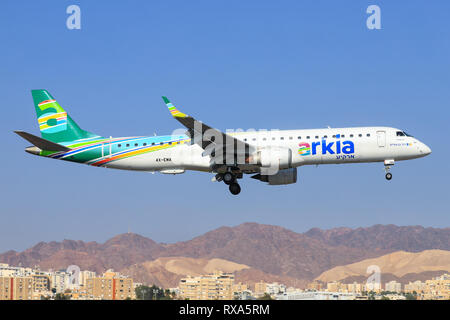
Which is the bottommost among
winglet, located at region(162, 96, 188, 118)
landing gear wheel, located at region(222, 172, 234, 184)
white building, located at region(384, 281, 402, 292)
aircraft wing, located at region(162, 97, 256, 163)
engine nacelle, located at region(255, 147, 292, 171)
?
white building, located at region(384, 281, 402, 292)

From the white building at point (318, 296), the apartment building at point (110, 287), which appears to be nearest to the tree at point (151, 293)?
the apartment building at point (110, 287)

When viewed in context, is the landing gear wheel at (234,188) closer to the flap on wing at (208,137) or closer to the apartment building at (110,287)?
the flap on wing at (208,137)

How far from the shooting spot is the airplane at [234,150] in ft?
139

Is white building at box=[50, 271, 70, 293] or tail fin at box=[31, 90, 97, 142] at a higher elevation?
tail fin at box=[31, 90, 97, 142]

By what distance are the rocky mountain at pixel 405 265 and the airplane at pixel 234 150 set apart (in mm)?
80245

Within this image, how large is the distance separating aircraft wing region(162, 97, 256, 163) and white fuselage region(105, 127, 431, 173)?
109 cm

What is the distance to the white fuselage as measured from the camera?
42.7 meters

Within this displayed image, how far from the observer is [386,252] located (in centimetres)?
13600

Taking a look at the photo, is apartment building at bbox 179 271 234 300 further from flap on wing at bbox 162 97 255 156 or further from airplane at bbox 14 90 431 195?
flap on wing at bbox 162 97 255 156

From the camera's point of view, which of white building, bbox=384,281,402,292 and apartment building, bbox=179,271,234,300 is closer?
apartment building, bbox=179,271,234,300

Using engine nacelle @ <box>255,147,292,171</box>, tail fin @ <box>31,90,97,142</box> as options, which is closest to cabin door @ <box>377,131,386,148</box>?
engine nacelle @ <box>255,147,292,171</box>

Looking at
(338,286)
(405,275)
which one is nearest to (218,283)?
(338,286)

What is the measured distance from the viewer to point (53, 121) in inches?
1922
